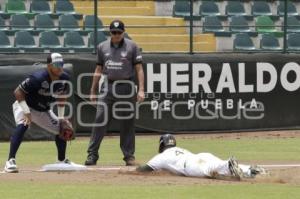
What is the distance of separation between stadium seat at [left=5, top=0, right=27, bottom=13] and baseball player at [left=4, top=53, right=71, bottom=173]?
9.06 m

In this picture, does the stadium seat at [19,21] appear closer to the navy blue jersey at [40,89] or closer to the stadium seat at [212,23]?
the stadium seat at [212,23]

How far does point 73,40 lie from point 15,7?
2.16m

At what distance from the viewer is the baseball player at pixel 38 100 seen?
11797mm

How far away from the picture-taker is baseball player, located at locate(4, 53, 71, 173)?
1180 centimetres

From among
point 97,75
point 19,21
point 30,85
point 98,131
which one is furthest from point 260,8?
point 30,85

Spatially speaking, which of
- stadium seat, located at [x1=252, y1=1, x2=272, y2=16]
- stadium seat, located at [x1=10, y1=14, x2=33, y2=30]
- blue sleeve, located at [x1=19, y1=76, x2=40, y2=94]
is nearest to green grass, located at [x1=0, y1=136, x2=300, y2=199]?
blue sleeve, located at [x1=19, y1=76, x2=40, y2=94]

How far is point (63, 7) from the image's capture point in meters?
21.5

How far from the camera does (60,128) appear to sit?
1205cm

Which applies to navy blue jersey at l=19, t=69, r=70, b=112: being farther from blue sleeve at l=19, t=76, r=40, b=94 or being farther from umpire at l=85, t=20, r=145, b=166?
umpire at l=85, t=20, r=145, b=166

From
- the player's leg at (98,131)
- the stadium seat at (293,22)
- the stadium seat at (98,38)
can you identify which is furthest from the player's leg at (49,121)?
the stadium seat at (293,22)

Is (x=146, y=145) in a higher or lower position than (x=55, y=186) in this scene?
lower

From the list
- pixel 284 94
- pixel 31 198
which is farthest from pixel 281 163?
pixel 284 94

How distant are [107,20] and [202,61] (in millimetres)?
3453

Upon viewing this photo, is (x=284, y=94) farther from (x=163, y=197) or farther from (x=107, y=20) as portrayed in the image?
(x=163, y=197)
